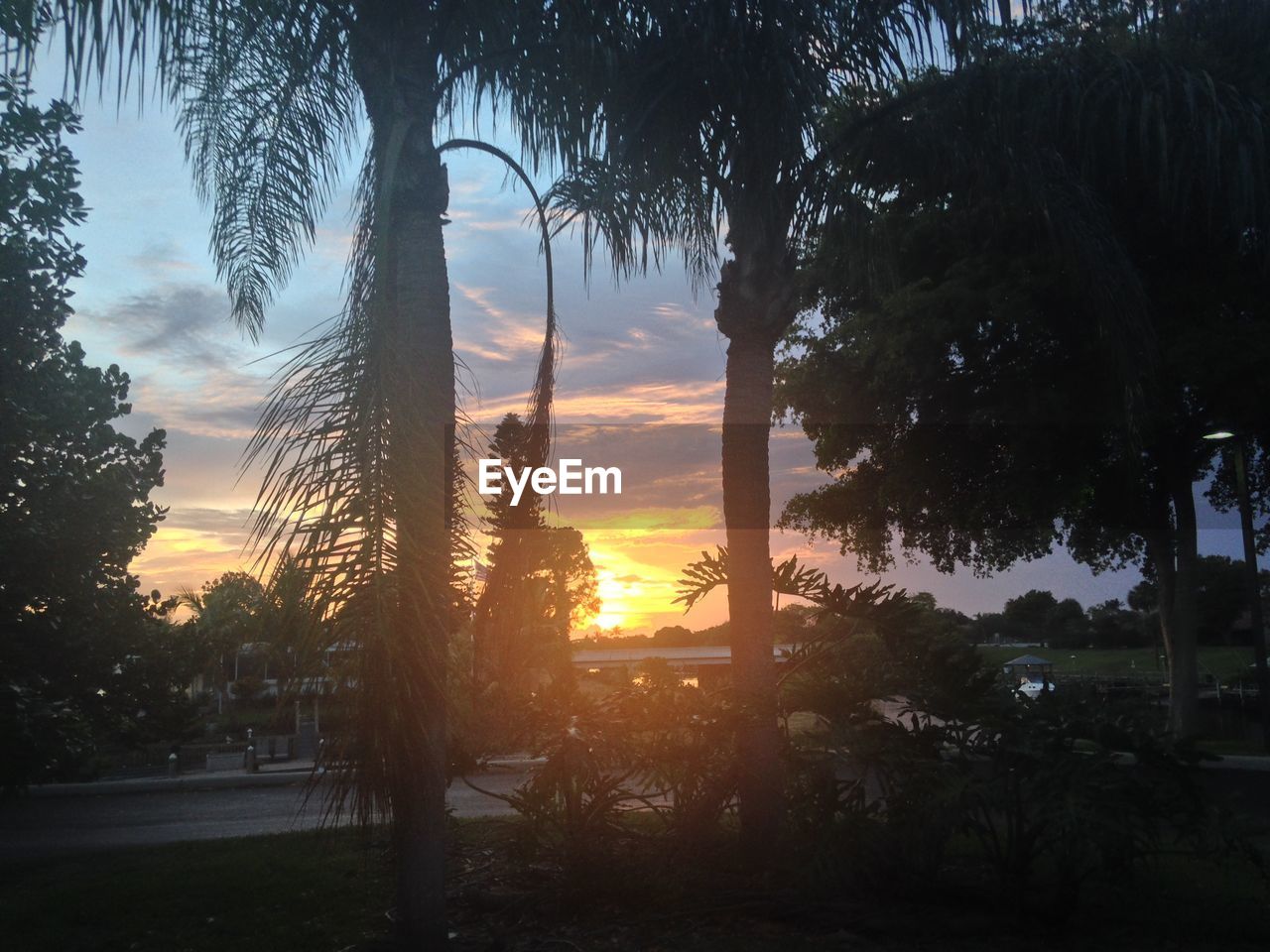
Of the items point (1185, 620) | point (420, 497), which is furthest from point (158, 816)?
point (1185, 620)

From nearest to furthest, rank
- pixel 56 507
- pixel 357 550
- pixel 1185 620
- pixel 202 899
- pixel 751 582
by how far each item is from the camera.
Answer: pixel 357 550, pixel 202 899, pixel 751 582, pixel 56 507, pixel 1185 620

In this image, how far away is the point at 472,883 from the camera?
22.2 ft

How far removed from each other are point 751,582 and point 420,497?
114 inches

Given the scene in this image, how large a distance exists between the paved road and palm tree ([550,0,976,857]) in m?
4.85

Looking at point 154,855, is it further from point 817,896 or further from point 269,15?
point 269,15

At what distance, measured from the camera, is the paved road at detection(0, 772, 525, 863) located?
10.7 m

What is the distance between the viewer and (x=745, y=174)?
6.81 metres

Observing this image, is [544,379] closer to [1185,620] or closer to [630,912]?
[630,912]

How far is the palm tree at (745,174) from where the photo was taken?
6.23 meters

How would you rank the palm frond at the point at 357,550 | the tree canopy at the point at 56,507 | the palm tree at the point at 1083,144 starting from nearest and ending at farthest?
1. the palm frond at the point at 357,550
2. the palm tree at the point at 1083,144
3. the tree canopy at the point at 56,507

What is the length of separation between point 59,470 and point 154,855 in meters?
4.33

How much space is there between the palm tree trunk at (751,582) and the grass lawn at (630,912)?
462mm

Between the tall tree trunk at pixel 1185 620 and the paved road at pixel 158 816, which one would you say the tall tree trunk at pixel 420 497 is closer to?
the paved road at pixel 158 816

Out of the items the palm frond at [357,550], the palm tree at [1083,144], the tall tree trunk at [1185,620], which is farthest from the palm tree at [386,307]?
the tall tree trunk at [1185,620]
